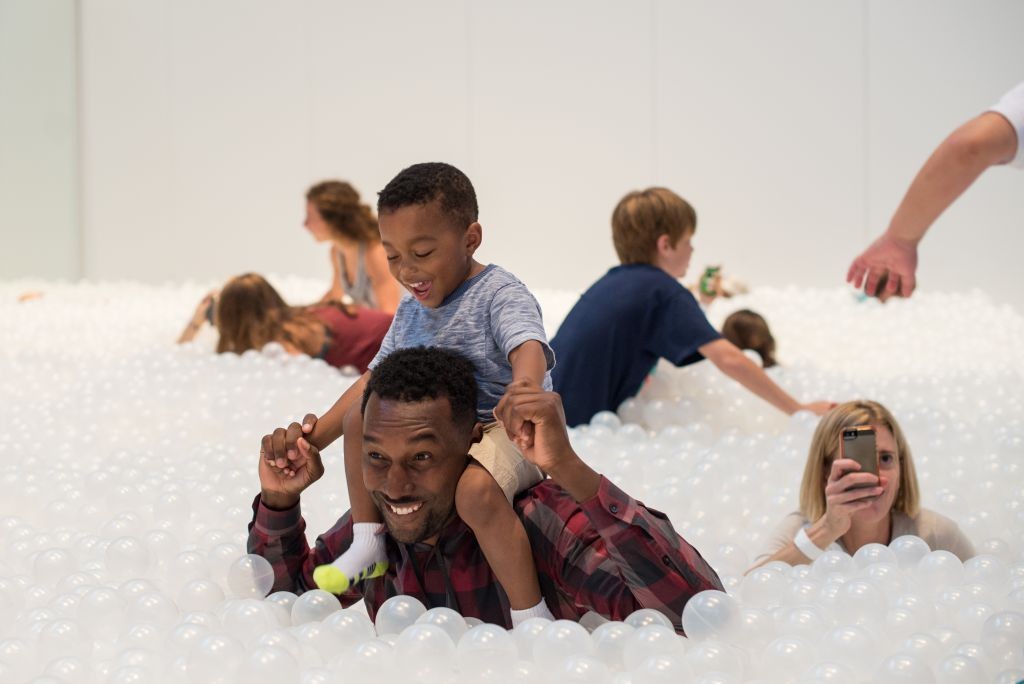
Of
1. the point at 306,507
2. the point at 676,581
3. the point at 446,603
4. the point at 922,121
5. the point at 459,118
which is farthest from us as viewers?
the point at 459,118

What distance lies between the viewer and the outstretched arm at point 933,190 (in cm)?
154

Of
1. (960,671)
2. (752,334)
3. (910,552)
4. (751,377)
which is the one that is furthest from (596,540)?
(752,334)

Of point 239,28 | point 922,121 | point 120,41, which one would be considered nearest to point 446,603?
point 922,121

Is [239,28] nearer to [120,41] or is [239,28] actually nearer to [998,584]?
[120,41]

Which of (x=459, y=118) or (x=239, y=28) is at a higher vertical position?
(x=239, y=28)

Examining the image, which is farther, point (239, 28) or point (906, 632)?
point (239, 28)

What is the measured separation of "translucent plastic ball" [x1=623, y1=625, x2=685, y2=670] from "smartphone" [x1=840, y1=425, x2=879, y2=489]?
591mm

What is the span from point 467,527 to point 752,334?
2.38m

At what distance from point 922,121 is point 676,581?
14.7 ft

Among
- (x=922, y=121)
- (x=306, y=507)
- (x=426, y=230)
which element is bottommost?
(x=306, y=507)

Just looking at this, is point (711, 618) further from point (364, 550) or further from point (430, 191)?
point (430, 191)

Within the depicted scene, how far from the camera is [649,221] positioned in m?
2.78

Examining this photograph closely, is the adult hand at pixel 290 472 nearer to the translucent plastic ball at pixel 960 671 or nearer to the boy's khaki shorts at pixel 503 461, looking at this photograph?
the boy's khaki shorts at pixel 503 461

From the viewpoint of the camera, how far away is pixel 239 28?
629 cm
